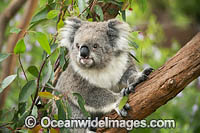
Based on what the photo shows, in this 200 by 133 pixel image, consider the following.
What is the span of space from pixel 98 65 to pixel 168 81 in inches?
29.1

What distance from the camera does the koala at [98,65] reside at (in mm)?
2637

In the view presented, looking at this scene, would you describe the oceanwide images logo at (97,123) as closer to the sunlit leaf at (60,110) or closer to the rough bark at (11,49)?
the sunlit leaf at (60,110)

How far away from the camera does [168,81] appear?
2152mm

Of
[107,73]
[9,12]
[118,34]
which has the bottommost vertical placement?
[107,73]

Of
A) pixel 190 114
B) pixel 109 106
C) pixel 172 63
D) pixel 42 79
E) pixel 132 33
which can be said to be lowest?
pixel 190 114

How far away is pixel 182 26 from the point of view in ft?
31.9

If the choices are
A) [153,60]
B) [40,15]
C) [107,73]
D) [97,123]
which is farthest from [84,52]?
[153,60]

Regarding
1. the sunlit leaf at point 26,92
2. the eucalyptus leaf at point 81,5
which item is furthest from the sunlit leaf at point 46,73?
the eucalyptus leaf at point 81,5

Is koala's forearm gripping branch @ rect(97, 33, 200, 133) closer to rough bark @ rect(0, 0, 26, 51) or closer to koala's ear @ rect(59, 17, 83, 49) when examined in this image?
koala's ear @ rect(59, 17, 83, 49)

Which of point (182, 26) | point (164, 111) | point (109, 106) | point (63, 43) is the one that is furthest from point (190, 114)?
point (182, 26)

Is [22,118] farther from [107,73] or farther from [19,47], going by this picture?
[107,73]

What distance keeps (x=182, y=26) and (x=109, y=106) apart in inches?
300

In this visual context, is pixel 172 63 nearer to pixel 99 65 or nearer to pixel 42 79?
pixel 99 65

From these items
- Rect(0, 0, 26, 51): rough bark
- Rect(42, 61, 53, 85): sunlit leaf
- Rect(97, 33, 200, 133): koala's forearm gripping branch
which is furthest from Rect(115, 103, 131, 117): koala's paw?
Rect(0, 0, 26, 51): rough bark
